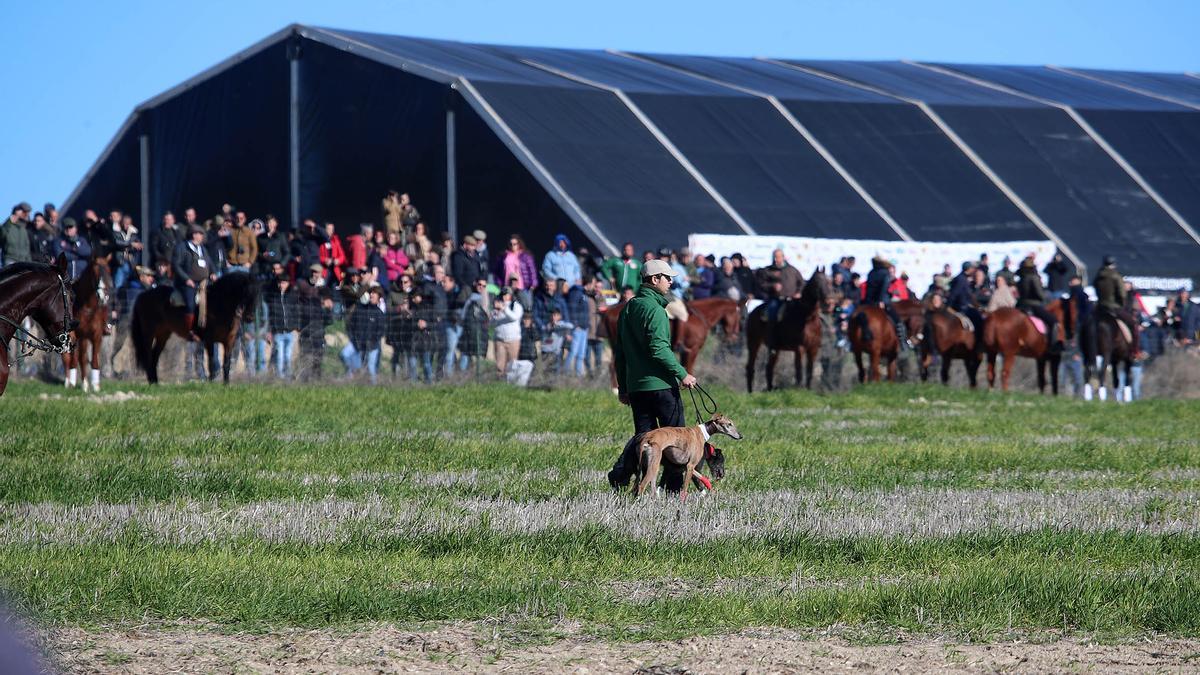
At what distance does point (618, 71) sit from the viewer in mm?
47812

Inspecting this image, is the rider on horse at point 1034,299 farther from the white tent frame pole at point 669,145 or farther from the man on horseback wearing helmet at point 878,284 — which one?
the white tent frame pole at point 669,145

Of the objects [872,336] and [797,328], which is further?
[872,336]

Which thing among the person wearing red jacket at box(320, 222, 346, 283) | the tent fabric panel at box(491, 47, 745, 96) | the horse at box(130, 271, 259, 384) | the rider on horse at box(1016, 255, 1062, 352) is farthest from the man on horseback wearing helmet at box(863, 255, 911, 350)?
the horse at box(130, 271, 259, 384)

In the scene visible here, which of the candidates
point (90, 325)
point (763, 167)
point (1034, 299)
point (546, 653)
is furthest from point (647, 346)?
point (763, 167)

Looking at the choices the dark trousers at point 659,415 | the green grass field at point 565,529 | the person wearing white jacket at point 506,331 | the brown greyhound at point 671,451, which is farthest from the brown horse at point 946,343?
the brown greyhound at point 671,451

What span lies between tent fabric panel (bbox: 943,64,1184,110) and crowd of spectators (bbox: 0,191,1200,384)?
62.9 ft

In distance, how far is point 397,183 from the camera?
40.8m

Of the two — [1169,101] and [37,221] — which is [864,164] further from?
[37,221]

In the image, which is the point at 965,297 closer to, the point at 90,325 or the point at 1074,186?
the point at 1074,186

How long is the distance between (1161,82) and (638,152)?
25576 millimetres

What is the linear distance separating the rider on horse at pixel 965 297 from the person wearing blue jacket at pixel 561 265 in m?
7.42

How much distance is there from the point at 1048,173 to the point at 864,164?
5449mm

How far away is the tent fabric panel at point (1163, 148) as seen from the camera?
157 feet

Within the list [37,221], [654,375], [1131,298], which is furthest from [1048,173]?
[654,375]
